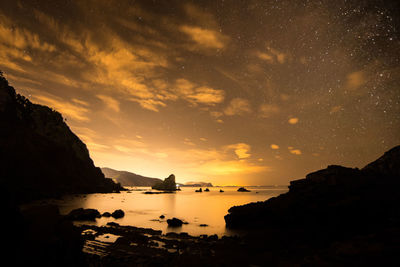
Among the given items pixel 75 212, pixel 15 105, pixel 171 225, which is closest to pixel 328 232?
pixel 171 225

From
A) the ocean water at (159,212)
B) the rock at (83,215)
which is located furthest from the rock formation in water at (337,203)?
the rock at (83,215)

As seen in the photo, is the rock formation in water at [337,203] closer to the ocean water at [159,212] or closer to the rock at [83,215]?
the ocean water at [159,212]

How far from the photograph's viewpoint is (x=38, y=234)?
31.7 ft

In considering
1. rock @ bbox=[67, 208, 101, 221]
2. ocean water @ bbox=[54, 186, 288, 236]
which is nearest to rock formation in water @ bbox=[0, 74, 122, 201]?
ocean water @ bbox=[54, 186, 288, 236]

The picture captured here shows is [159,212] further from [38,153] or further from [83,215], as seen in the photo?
[38,153]

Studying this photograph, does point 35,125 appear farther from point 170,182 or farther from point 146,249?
point 170,182

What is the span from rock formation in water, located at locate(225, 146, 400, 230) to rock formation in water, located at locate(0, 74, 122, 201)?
62702mm

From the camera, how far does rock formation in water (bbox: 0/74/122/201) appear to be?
6888 cm

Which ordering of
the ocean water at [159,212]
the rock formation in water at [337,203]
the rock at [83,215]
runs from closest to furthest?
the rock formation in water at [337,203] → the ocean water at [159,212] → the rock at [83,215]

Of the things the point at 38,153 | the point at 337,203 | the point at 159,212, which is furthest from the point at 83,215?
the point at 38,153

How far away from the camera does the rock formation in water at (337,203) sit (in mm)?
26342

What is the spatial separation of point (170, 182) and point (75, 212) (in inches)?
6611

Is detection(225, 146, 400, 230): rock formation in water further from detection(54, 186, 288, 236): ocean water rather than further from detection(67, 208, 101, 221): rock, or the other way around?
detection(67, 208, 101, 221): rock

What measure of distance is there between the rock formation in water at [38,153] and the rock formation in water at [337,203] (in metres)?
62.7
